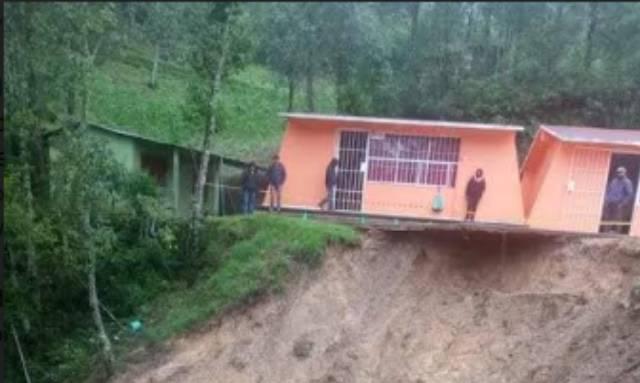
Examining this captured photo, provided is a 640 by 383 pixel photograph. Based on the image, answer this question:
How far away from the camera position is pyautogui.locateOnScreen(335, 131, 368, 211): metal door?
61.1ft

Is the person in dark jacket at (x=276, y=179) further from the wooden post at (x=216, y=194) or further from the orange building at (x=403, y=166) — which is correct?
the wooden post at (x=216, y=194)

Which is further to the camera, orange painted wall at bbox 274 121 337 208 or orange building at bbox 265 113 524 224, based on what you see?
orange painted wall at bbox 274 121 337 208

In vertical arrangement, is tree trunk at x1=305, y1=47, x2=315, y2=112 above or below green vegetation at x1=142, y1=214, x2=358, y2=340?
above

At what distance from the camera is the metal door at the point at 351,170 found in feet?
61.1

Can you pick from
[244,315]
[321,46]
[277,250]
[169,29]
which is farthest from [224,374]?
[321,46]

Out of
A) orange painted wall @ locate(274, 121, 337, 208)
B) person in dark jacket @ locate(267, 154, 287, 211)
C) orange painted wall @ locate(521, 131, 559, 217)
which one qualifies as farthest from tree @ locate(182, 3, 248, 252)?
orange painted wall @ locate(521, 131, 559, 217)

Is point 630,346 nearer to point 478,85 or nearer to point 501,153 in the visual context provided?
point 501,153

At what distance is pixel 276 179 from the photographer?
18469 millimetres

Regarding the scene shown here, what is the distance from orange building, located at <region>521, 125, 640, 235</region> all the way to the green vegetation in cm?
458

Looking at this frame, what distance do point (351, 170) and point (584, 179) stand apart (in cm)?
528

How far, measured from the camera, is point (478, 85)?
27594 millimetres

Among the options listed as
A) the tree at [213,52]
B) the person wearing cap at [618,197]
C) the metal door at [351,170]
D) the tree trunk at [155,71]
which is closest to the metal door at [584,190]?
the person wearing cap at [618,197]

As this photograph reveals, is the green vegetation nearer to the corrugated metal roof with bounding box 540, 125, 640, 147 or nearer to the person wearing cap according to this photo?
the corrugated metal roof with bounding box 540, 125, 640, 147

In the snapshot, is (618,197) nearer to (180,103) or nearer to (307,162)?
(307,162)
